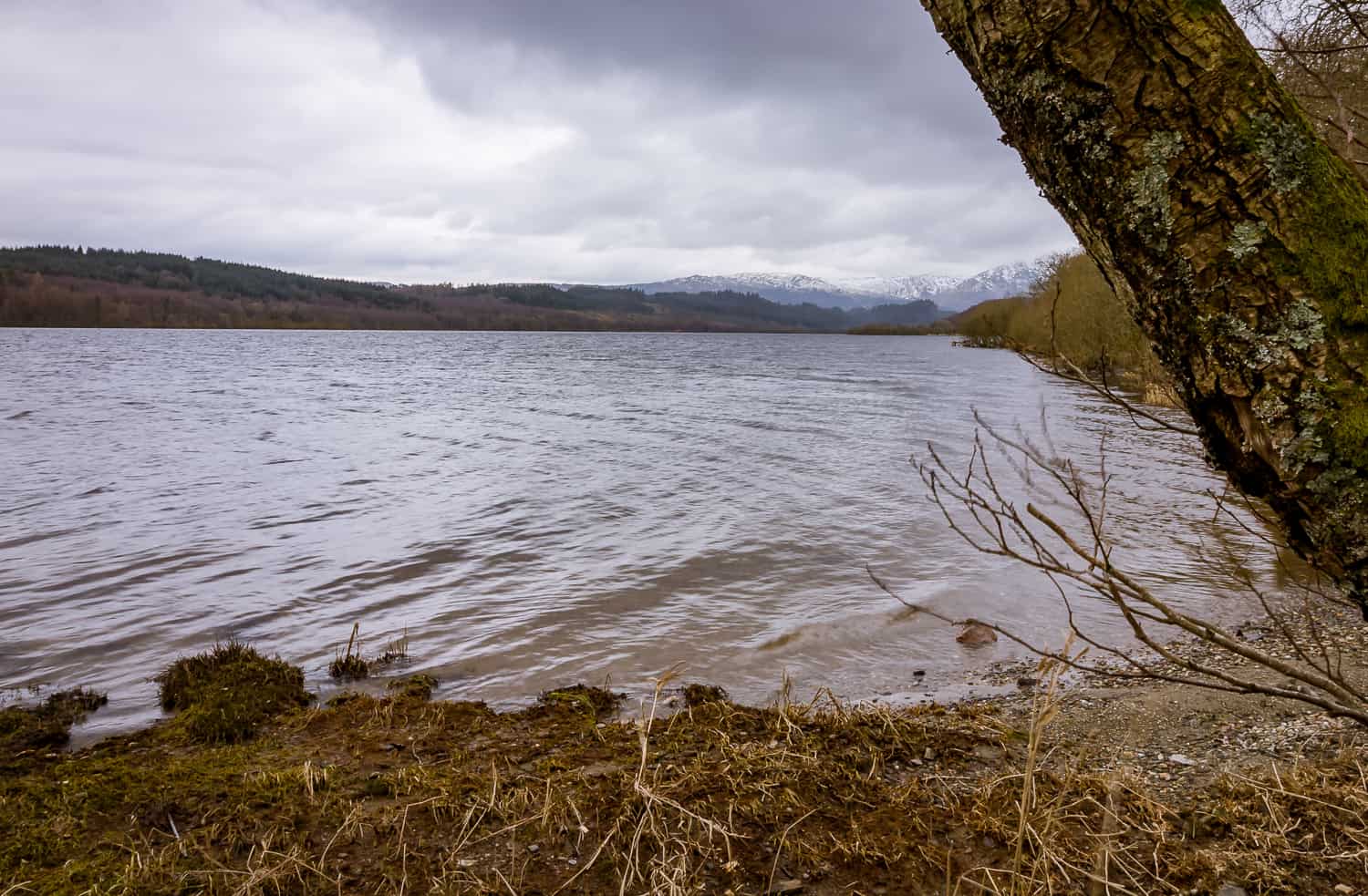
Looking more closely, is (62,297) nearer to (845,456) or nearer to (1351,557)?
(845,456)

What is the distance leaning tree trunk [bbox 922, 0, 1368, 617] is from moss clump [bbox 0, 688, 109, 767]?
6.03 meters

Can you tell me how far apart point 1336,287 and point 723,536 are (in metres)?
9.90

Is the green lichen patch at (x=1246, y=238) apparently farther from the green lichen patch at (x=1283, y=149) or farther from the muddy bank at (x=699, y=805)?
the muddy bank at (x=699, y=805)

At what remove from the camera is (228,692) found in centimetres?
550

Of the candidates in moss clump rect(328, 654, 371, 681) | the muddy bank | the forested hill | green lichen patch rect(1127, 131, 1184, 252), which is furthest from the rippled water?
the forested hill

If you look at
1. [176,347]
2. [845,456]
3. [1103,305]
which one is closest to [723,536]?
[845,456]

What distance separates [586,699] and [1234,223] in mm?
5124

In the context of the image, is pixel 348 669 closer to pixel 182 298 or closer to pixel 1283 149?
pixel 1283 149

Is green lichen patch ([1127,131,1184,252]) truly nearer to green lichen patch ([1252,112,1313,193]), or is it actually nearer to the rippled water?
green lichen patch ([1252,112,1313,193])

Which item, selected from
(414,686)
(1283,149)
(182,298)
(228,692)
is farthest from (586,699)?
(182,298)

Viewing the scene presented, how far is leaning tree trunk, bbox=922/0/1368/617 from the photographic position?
1.27 m

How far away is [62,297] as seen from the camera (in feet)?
464

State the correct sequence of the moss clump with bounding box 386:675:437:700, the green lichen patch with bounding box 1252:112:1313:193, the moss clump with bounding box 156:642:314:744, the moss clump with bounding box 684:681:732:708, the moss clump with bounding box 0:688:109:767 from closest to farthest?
the green lichen patch with bounding box 1252:112:1313:193, the moss clump with bounding box 0:688:109:767, the moss clump with bounding box 156:642:314:744, the moss clump with bounding box 684:681:732:708, the moss clump with bounding box 386:675:437:700

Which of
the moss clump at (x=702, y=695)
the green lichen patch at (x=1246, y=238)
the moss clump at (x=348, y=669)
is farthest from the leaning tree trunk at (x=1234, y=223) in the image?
the moss clump at (x=348, y=669)
